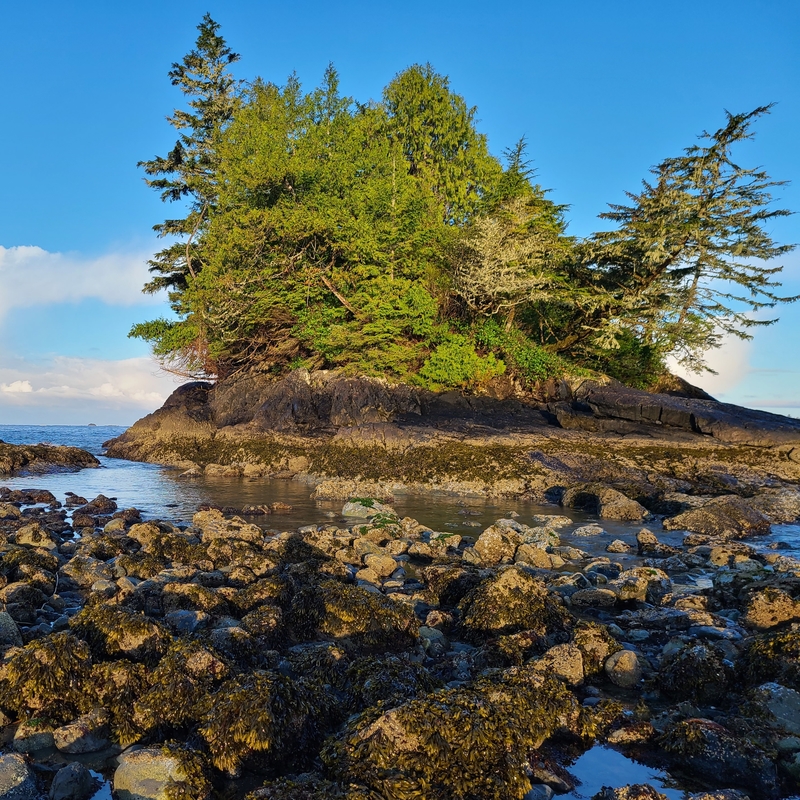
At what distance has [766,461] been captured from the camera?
2098 centimetres

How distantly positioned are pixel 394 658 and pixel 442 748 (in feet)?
4.69

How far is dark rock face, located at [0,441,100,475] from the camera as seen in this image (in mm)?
25289

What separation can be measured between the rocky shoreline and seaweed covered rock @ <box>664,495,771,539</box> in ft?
14.1

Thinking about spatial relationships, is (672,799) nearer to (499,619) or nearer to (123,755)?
(499,619)

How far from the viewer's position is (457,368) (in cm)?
2795

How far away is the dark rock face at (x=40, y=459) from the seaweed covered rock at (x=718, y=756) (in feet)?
88.4

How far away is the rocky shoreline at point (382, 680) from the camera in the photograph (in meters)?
3.95

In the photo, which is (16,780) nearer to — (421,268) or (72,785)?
(72,785)

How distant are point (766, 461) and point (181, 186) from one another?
115 ft

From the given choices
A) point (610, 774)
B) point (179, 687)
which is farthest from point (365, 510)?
point (610, 774)

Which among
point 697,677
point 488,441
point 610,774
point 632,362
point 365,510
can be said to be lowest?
point 610,774

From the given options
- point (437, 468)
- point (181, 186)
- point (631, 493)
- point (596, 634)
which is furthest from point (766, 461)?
point (181, 186)

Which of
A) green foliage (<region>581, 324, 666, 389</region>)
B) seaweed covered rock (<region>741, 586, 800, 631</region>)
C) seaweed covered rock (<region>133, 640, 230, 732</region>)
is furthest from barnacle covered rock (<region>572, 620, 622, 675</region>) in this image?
green foliage (<region>581, 324, 666, 389</region>)

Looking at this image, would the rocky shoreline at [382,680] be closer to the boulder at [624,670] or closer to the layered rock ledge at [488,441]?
the boulder at [624,670]
